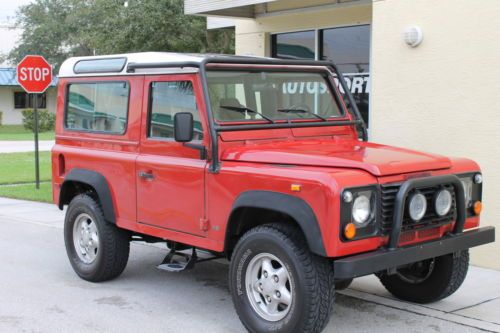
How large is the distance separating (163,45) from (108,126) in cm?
1433

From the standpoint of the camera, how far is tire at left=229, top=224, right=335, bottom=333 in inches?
177

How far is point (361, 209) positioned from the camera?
4484mm

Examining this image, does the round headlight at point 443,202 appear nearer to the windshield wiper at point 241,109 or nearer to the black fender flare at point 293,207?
the black fender flare at point 293,207

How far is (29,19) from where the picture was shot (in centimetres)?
4575

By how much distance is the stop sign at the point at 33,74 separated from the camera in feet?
43.8

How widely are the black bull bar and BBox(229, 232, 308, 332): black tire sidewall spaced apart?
316 mm

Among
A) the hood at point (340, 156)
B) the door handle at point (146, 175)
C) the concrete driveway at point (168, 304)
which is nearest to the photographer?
the hood at point (340, 156)

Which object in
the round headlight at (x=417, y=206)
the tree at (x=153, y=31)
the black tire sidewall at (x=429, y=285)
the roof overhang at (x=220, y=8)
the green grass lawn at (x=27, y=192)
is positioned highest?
the tree at (x=153, y=31)

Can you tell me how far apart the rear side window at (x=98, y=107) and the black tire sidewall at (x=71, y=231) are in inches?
29.1

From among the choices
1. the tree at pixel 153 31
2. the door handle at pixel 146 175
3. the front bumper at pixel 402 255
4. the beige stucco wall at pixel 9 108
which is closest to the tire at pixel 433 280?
the front bumper at pixel 402 255

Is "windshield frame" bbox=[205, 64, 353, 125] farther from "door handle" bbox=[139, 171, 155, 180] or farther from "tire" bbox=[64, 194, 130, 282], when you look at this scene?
"tire" bbox=[64, 194, 130, 282]

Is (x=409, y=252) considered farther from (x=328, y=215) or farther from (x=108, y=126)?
(x=108, y=126)

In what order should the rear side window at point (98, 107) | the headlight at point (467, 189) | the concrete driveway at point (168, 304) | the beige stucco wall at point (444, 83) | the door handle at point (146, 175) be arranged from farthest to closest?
1. the beige stucco wall at point (444, 83)
2. the rear side window at point (98, 107)
3. the door handle at point (146, 175)
4. the concrete driveway at point (168, 304)
5. the headlight at point (467, 189)

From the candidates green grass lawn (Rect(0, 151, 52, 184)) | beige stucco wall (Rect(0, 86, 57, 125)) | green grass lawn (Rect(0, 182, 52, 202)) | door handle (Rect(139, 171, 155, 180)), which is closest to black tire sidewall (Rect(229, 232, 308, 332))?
door handle (Rect(139, 171, 155, 180))
